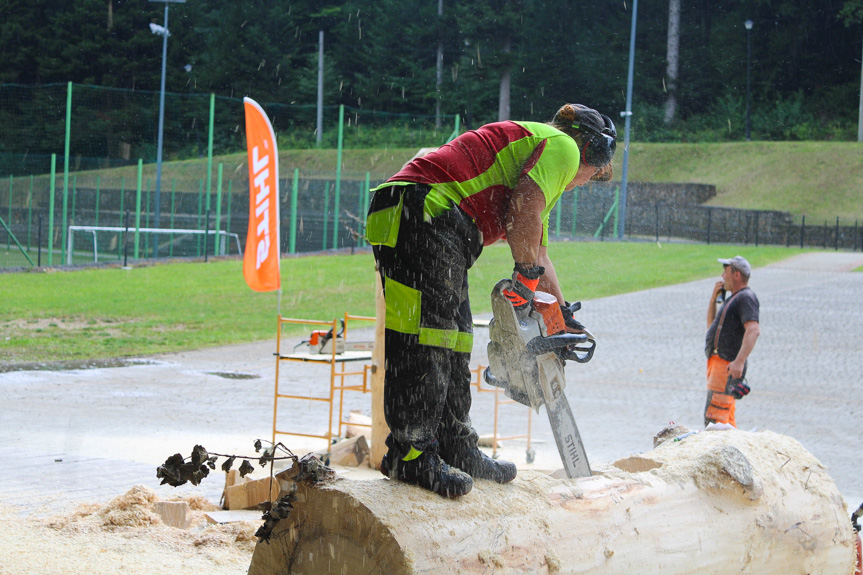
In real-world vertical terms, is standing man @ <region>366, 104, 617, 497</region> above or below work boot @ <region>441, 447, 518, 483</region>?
above

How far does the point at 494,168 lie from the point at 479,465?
1114 millimetres

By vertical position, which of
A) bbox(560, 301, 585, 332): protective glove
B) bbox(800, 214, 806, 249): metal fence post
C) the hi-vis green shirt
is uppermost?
bbox(800, 214, 806, 249): metal fence post

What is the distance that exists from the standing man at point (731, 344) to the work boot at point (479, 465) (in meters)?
3.95

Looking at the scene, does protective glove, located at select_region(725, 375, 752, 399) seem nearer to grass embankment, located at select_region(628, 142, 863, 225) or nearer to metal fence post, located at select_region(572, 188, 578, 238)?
metal fence post, located at select_region(572, 188, 578, 238)

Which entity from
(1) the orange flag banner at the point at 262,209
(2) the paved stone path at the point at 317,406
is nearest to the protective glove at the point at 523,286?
(2) the paved stone path at the point at 317,406

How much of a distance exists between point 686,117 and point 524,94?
1416 centimetres

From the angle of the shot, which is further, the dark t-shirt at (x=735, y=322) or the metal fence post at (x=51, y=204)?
the metal fence post at (x=51, y=204)

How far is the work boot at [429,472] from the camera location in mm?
3219

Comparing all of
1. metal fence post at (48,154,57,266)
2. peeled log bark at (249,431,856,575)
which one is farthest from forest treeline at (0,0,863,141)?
peeled log bark at (249,431,856,575)

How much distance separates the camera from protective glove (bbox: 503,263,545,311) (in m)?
3.44

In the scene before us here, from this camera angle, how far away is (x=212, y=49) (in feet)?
153

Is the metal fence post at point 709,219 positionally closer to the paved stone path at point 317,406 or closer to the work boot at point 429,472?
the paved stone path at point 317,406

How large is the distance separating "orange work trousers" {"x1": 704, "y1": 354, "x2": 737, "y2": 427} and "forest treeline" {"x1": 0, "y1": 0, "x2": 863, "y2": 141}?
32759mm

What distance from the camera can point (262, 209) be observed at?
988 centimetres
